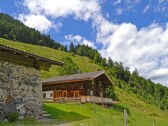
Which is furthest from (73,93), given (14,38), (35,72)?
(14,38)

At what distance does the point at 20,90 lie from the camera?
2370 cm

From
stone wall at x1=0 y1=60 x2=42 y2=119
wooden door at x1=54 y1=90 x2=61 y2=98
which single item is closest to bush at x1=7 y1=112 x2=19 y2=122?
stone wall at x1=0 y1=60 x2=42 y2=119

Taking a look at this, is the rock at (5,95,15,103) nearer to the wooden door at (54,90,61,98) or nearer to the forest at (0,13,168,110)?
the wooden door at (54,90,61,98)

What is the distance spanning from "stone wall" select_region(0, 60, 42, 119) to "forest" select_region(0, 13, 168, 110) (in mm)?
104894

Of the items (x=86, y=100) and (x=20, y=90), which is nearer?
(x=20, y=90)

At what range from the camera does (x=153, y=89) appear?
528ft

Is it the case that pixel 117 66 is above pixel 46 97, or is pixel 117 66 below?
above

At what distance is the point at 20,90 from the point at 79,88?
76.0ft

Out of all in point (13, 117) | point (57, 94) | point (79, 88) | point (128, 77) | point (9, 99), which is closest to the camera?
point (13, 117)

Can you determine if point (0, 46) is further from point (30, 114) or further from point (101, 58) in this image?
point (101, 58)

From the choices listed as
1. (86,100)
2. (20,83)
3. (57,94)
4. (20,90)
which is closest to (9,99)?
(20,90)

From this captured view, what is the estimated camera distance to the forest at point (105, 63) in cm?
13700

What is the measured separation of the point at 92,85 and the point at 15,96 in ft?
80.6

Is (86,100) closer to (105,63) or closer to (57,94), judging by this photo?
(57,94)
